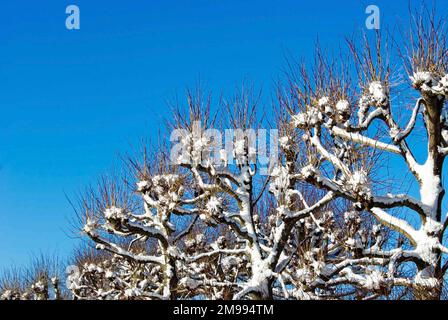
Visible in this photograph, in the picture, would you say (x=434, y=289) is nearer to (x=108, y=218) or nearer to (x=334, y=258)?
(x=334, y=258)

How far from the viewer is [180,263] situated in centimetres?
1628

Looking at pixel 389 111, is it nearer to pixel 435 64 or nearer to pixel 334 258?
pixel 435 64

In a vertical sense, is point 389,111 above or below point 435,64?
below

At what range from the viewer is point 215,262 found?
16.9 m

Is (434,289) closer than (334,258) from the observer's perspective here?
Yes

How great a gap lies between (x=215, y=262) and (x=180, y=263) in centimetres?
116

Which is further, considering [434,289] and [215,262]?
[215,262]

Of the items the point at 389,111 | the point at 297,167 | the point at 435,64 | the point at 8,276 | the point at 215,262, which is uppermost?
the point at 435,64
